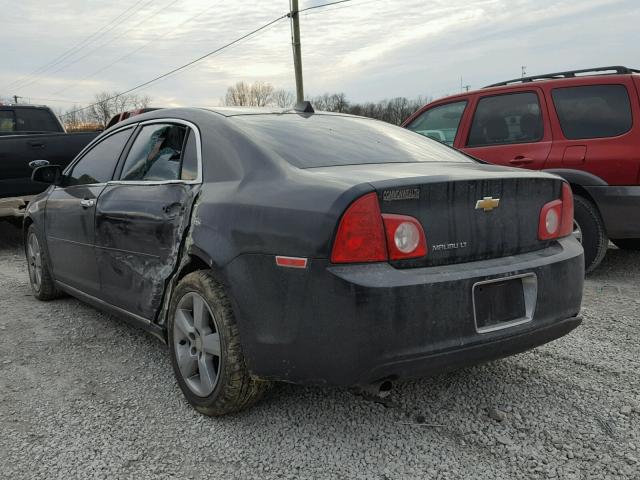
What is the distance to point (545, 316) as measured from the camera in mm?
2676

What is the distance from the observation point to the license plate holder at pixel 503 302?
246 centimetres

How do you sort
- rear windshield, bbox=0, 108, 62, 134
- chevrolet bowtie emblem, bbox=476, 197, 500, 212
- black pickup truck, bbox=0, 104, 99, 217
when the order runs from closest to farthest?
chevrolet bowtie emblem, bbox=476, 197, 500, 212, black pickup truck, bbox=0, 104, 99, 217, rear windshield, bbox=0, 108, 62, 134

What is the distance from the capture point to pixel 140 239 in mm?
3281

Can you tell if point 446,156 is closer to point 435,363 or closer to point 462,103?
point 435,363

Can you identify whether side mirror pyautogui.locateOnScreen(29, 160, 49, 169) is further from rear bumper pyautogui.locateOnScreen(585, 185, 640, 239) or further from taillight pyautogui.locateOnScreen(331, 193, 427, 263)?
rear bumper pyautogui.locateOnScreen(585, 185, 640, 239)

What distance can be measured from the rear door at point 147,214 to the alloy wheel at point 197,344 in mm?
252

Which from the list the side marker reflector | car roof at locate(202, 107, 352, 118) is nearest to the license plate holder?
the side marker reflector

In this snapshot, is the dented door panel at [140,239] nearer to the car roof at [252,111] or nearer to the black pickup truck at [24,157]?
the car roof at [252,111]

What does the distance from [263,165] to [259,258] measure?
504 millimetres

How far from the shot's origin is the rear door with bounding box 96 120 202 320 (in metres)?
3.06

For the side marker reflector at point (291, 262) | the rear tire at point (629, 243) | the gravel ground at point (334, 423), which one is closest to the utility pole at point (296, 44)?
the rear tire at point (629, 243)

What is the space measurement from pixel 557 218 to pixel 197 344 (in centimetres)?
188

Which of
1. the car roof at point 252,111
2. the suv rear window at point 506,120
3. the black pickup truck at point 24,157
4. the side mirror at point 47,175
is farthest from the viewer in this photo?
the black pickup truck at point 24,157

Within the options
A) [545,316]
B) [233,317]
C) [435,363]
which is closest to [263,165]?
[233,317]
